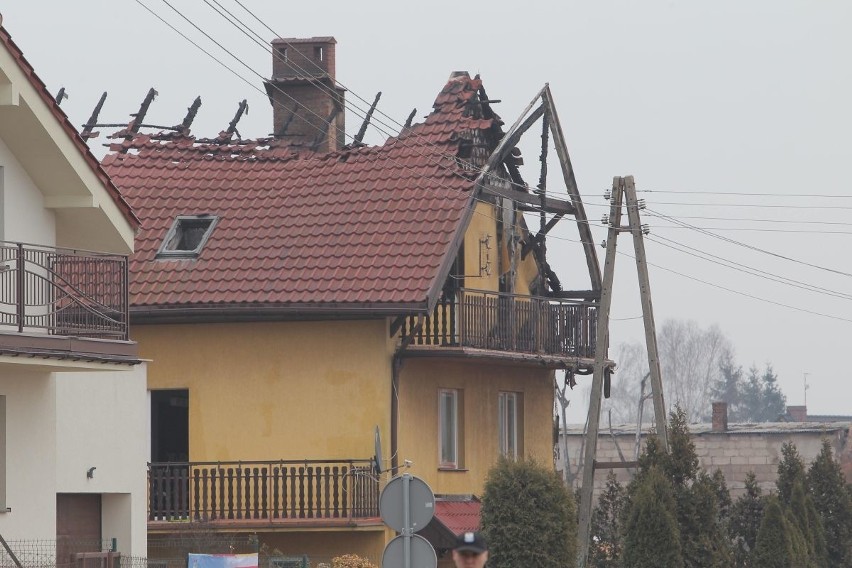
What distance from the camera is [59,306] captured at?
918 inches

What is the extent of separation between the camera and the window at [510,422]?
35.1m

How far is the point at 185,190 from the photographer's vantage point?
33.0 m

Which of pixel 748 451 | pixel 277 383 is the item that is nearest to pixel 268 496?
pixel 277 383

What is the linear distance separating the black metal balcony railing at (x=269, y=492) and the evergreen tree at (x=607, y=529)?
574cm

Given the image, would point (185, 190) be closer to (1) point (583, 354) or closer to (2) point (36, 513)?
(1) point (583, 354)

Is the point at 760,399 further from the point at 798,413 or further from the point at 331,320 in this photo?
the point at 331,320

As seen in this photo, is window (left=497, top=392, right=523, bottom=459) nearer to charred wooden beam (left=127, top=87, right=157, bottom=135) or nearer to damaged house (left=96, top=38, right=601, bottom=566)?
damaged house (left=96, top=38, right=601, bottom=566)

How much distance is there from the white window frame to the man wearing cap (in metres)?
20.7

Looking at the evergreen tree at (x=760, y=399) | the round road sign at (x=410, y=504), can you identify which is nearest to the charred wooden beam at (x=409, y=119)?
the round road sign at (x=410, y=504)

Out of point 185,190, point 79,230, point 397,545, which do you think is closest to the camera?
point 397,545

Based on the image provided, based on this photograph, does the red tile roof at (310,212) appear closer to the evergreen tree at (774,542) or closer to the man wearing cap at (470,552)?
the evergreen tree at (774,542)

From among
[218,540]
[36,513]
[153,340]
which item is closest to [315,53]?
[153,340]

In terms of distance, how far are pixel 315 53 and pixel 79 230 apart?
13.0 m

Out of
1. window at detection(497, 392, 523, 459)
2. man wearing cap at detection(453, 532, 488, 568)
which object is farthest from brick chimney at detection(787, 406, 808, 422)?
man wearing cap at detection(453, 532, 488, 568)
